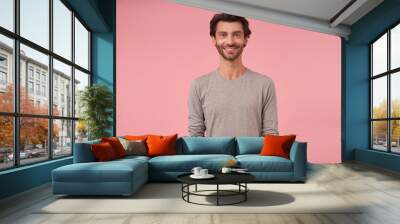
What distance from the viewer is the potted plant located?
764 centimetres

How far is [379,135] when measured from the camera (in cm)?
865

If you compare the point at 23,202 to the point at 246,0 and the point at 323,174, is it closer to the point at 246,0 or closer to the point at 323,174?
the point at 323,174

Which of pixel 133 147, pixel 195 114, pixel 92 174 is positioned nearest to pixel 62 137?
pixel 133 147

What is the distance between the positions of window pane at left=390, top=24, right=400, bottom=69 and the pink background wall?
1.36 m

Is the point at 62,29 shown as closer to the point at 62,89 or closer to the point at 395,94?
the point at 62,89

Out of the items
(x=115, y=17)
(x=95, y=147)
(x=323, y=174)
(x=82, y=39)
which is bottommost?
(x=323, y=174)

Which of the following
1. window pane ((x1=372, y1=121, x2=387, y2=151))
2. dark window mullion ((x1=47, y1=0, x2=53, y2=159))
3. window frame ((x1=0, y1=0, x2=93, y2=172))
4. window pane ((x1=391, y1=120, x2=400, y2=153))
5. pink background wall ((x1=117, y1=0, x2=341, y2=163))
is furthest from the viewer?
pink background wall ((x1=117, y1=0, x2=341, y2=163))

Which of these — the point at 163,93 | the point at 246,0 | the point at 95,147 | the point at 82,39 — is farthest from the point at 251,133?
the point at 82,39

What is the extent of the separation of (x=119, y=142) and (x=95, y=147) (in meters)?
0.71

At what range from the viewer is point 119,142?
618 cm

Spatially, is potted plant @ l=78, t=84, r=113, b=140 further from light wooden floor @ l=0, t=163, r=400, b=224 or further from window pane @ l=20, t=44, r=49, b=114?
light wooden floor @ l=0, t=163, r=400, b=224

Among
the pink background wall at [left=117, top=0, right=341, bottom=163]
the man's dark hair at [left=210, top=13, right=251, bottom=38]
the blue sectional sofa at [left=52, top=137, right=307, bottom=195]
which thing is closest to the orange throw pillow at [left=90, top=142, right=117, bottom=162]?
the blue sectional sofa at [left=52, top=137, right=307, bottom=195]

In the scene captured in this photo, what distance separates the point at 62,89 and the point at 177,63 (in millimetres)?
2740

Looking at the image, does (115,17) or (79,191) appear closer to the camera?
(79,191)
